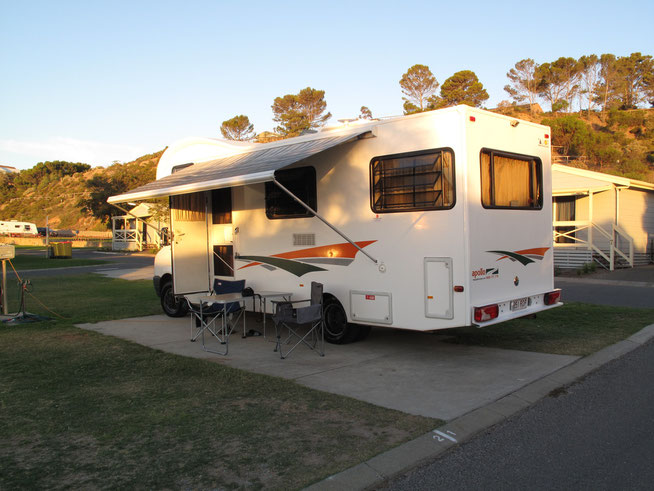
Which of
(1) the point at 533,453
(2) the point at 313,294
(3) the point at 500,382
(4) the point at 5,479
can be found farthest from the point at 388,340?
(4) the point at 5,479

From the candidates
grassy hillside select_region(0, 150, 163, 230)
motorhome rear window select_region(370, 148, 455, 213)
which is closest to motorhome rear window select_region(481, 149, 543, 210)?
motorhome rear window select_region(370, 148, 455, 213)

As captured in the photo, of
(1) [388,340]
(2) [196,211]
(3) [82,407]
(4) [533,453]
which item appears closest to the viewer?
(4) [533,453]

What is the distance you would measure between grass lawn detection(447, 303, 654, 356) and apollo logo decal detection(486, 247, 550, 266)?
3.79 ft

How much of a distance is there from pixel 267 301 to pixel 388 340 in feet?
6.20

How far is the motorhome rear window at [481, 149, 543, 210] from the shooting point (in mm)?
6270

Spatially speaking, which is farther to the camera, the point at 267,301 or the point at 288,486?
the point at 267,301

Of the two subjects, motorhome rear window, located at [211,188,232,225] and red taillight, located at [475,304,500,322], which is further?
motorhome rear window, located at [211,188,232,225]

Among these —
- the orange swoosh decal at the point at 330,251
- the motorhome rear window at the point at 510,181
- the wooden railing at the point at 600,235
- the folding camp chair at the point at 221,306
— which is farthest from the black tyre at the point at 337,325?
the wooden railing at the point at 600,235

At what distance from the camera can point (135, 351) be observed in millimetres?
6992

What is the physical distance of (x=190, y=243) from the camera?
911 centimetres

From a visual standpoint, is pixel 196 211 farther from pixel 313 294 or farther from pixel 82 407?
pixel 82 407

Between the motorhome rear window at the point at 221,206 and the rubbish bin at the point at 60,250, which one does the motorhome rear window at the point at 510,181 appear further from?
the rubbish bin at the point at 60,250

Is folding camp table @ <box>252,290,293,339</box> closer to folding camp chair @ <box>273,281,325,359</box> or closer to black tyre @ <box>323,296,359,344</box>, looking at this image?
folding camp chair @ <box>273,281,325,359</box>

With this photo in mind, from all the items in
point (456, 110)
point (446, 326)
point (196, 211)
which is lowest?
point (446, 326)
